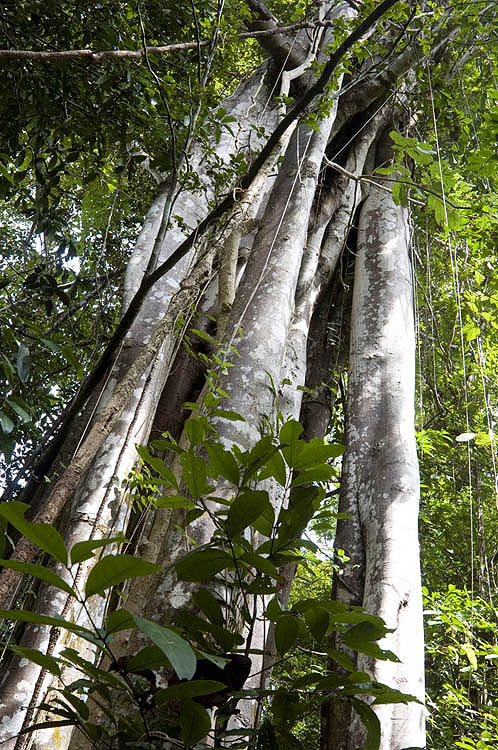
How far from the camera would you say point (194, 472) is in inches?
30.1

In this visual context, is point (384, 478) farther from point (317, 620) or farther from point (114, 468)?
point (317, 620)

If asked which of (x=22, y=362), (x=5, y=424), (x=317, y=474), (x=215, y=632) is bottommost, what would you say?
(x=215, y=632)

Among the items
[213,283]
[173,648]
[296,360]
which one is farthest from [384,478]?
→ [173,648]

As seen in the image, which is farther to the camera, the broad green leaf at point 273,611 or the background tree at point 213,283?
the background tree at point 213,283

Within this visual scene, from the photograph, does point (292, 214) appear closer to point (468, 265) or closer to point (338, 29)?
point (338, 29)

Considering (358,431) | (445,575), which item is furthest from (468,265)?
(445,575)

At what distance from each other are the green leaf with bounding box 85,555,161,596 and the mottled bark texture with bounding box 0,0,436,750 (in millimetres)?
201

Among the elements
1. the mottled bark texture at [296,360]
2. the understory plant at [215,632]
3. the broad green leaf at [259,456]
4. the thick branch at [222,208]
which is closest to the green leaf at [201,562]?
the understory plant at [215,632]

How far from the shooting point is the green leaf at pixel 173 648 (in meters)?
0.46

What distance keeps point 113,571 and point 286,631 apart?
0.27 meters

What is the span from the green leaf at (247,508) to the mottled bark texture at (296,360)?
10.9 inches

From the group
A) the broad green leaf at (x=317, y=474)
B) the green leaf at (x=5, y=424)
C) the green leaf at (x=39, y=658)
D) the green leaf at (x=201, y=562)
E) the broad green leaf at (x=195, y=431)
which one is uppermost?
the green leaf at (x=5, y=424)

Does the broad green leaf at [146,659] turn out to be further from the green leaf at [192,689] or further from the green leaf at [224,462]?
the green leaf at [224,462]

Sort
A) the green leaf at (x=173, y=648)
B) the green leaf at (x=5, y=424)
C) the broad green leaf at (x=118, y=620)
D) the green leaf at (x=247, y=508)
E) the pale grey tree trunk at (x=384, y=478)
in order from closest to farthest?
the green leaf at (x=173, y=648) < the broad green leaf at (x=118, y=620) < the green leaf at (x=247, y=508) < the green leaf at (x=5, y=424) < the pale grey tree trunk at (x=384, y=478)
